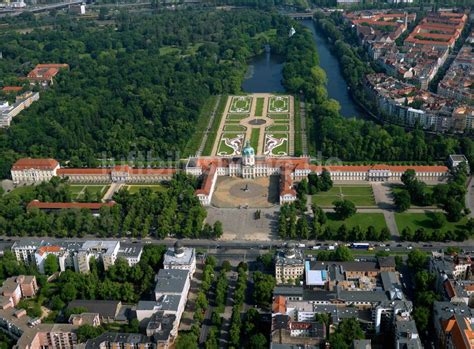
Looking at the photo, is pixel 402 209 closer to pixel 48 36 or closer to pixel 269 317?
pixel 269 317

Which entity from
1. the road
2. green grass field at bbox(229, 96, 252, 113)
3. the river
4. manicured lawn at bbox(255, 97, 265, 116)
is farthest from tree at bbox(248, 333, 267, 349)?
green grass field at bbox(229, 96, 252, 113)

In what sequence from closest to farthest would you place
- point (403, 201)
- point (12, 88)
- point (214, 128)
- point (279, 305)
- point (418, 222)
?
1. point (279, 305)
2. point (418, 222)
3. point (403, 201)
4. point (214, 128)
5. point (12, 88)

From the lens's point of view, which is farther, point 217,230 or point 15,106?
point 15,106

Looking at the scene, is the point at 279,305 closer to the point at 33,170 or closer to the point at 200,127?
the point at 33,170

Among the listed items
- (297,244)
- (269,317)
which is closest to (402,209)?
(297,244)

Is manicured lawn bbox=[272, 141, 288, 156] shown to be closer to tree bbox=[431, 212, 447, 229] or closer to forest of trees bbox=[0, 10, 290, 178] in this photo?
forest of trees bbox=[0, 10, 290, 178]

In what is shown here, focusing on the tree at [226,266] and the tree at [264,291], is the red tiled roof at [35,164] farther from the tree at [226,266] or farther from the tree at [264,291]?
the tree at [264,291]

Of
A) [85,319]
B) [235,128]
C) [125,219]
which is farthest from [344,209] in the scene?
[235,128]
